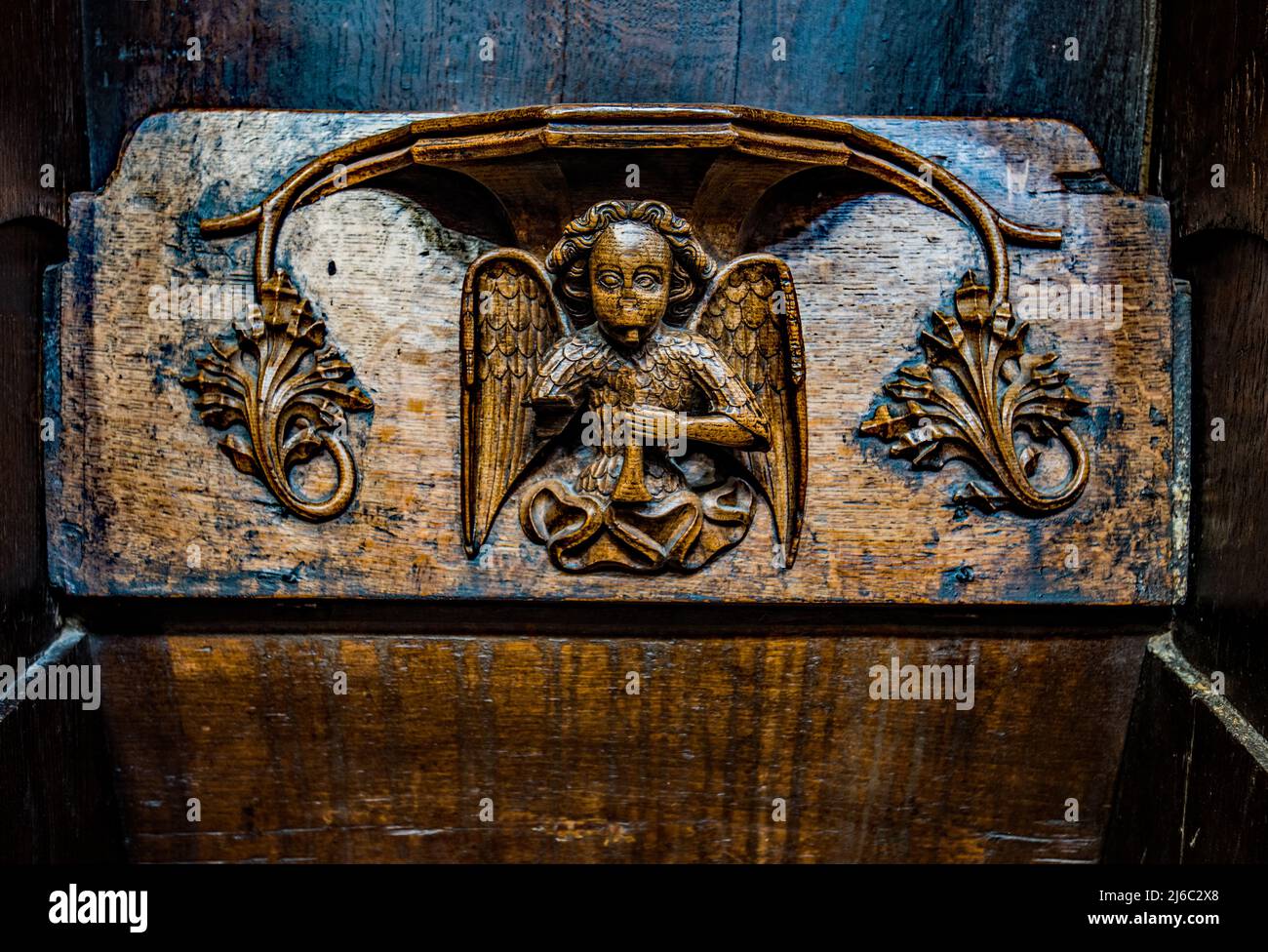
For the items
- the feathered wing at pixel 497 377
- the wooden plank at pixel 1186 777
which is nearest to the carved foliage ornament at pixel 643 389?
the feathered wing at pixel 497 377

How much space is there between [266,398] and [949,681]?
764 millimetres

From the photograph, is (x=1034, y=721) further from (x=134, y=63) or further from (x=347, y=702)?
(x=134, y=63)

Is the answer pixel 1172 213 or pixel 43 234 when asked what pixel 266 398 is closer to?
pixel 43 234

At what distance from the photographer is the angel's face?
3.90 feet

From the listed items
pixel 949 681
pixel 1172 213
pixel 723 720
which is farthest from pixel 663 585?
pixel 1172 213

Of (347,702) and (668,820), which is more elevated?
(347,702)

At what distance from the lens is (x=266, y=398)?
1263 mm

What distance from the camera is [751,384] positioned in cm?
127

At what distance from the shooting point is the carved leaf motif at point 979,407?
1271 millimetres

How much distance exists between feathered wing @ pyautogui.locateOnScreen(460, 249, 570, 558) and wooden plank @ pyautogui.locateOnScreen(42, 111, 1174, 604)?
0.9 inches

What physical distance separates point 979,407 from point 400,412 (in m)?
0.60

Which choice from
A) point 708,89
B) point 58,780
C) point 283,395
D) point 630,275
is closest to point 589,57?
point 708,89

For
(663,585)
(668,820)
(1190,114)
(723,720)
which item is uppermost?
(1190,114)

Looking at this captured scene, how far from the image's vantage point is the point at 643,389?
49.3 inches
